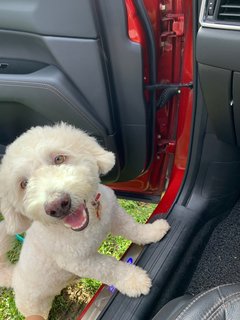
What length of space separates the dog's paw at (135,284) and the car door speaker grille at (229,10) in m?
0.88

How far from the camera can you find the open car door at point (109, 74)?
142 cm

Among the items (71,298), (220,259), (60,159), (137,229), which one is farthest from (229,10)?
(71,298)

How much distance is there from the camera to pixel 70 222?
1.31 m

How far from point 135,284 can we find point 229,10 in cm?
91

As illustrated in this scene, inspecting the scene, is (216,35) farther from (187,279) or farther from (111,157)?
(187,279)

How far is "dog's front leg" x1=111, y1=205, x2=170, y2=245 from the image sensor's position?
158 cm

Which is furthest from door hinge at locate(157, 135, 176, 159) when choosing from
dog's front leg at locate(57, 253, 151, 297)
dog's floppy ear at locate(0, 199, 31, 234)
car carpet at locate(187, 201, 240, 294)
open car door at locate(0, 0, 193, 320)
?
dog's floppy ear at locate(0, 199, 31, 234)

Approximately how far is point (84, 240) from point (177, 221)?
0.40 metres

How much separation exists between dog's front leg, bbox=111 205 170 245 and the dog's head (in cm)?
33

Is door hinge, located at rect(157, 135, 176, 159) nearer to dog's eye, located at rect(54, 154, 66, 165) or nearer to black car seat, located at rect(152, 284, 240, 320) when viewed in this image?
dog's eye, located at rect(54, 154, 66, 165)

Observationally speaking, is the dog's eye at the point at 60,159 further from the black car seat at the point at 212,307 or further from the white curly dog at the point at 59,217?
the black car seat at the point at 212,307

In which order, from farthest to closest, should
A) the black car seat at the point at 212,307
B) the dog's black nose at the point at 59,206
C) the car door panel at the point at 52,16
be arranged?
the car door panel at the point at 52,16 → the dog's black nose at the point at 59,206 → the black car seat at the point at 212,307

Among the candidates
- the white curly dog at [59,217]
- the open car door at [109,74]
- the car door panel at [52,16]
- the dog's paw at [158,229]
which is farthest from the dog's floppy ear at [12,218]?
the car door panel at [52,16]

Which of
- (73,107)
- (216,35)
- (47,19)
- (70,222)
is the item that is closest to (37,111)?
(73,107)
